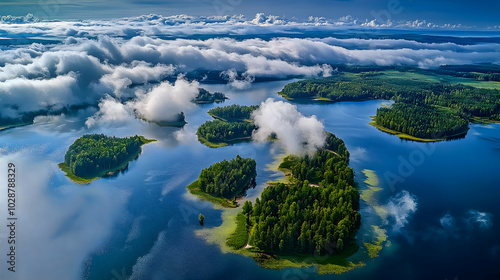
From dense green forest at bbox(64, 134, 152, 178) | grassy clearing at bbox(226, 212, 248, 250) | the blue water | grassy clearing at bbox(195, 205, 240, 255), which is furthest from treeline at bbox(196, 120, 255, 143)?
grassy clearing at bbox(226, 212, 248, 250)

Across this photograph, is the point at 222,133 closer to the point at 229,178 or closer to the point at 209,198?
the point at 229,178

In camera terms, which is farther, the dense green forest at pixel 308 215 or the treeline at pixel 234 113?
the treeline at pixel 234 113

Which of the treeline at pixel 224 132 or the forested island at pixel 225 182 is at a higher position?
the forested island at pixel 225 182

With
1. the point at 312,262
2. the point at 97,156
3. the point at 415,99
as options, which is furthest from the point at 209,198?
the point at 415,99

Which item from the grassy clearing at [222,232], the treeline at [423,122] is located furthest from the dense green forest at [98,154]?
the treeline at [423,122]

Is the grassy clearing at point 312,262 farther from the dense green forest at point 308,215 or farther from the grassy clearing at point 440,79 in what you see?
the grassy clearing at point 440,79

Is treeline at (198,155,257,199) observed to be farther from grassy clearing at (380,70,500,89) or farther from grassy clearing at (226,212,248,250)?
grassy clearing at (380,70,500,89)

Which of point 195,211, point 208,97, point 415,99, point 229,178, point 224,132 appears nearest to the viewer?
point 195,211
